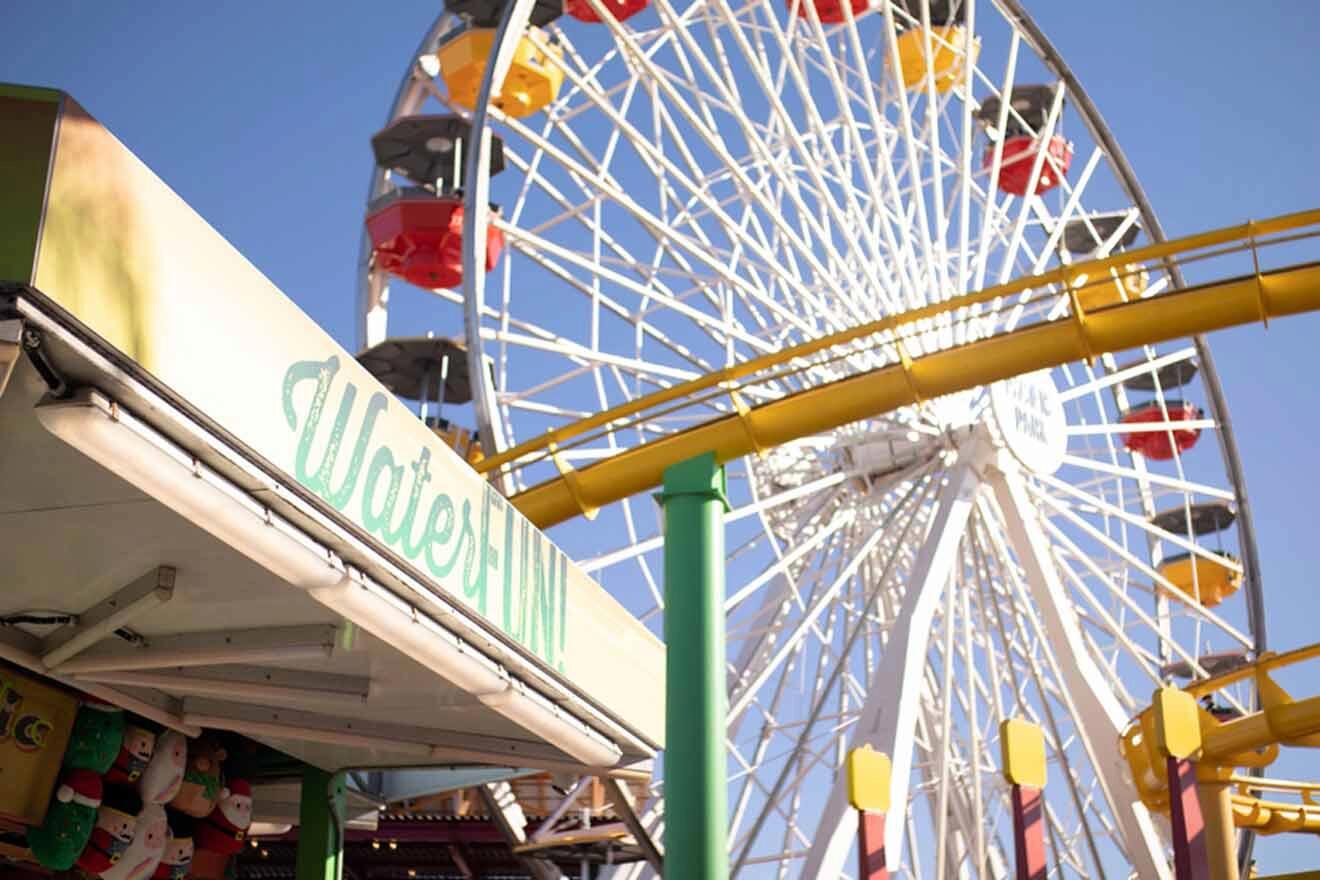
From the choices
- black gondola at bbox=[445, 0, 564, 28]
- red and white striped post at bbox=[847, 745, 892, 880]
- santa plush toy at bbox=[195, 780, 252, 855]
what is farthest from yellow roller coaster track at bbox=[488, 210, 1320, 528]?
black gondola at bbox=[445, 0, 564, 28]

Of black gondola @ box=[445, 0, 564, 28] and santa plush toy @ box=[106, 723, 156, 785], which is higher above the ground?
black gondola @ box=[445, 0, 564, 28]

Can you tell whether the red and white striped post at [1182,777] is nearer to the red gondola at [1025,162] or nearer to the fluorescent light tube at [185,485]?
the fluorescent light tube at [185,485]

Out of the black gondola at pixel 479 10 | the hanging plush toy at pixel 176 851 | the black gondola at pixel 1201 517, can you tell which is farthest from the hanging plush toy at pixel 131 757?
the black gondola at pixel 1201 517

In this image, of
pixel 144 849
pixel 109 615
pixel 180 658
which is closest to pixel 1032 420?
pixel 144 849

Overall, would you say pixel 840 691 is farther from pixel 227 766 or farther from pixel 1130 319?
pixel 227 766

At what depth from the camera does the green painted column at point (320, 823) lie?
27.3 ft

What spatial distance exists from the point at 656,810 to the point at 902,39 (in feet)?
29.1

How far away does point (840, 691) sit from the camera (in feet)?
59.5

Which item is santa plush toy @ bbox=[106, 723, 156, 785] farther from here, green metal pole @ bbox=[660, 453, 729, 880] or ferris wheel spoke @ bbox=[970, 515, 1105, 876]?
ferris wheel spoke @ bbox=[970, 515, 1105, 876]

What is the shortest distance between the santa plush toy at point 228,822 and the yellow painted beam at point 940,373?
3.11 metres

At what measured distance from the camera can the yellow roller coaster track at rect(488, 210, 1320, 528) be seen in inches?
397

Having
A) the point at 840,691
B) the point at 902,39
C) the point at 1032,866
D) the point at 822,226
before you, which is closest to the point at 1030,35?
the point at 902,39

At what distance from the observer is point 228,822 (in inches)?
316

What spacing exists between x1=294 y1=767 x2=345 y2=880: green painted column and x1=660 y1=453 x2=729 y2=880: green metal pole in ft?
5.30
